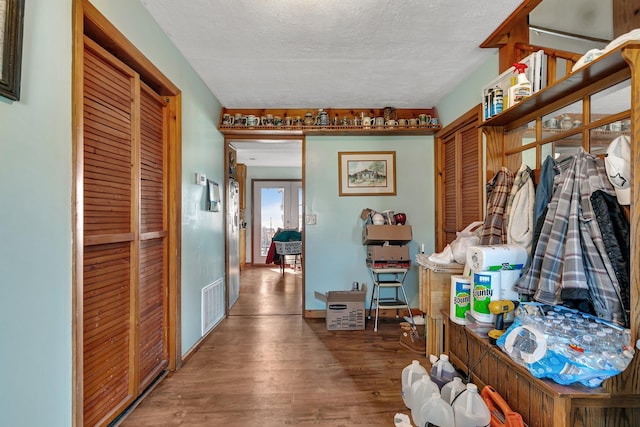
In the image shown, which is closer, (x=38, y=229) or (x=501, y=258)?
(x=38, y=229)

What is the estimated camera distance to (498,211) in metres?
1.93

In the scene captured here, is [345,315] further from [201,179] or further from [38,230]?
[38,230]

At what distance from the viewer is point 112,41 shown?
148 cm

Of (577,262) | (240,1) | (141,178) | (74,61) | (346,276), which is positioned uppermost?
(240,1)

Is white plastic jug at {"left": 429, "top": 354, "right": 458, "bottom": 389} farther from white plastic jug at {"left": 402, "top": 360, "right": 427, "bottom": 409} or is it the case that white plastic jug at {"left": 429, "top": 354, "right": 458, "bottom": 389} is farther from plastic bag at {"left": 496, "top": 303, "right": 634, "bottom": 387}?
plastic bag at {"left": 496, "top": 303, "right": 634, "bottom": 387}

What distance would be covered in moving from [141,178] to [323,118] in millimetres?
1926

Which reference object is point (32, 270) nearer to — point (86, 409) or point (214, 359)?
point (86, 409)

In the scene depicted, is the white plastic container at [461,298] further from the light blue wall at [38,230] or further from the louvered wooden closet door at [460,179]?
the light blue wall at [38,230]

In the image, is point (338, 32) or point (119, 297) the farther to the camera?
point (338, 32)

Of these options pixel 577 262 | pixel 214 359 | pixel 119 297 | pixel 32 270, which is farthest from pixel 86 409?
pixel 577 262

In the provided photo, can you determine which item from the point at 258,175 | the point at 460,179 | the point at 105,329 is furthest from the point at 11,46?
the point at 258,175

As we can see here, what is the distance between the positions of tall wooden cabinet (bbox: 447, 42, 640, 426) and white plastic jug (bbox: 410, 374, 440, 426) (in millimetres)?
339

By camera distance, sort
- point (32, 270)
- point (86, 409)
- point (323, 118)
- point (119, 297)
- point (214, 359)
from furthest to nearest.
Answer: point (323, 118) < point (214, 359) < point (119, 297) < point (86, 409) < point (32, 270)

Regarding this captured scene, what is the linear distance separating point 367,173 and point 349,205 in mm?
415
